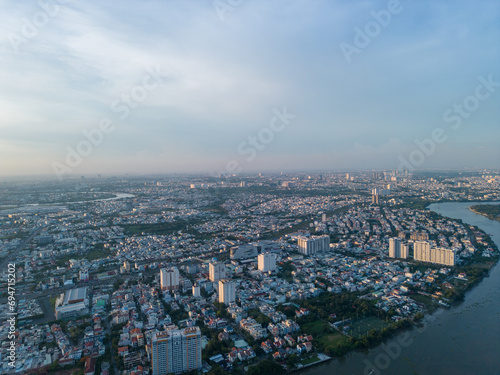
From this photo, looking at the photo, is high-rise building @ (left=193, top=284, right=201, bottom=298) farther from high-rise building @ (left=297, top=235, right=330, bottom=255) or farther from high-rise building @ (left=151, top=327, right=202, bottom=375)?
high-rise building @ (left=297, top=235, right=330, bottom=255)

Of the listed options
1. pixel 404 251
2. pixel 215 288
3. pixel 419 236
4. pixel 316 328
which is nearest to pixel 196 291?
pixel 215 288

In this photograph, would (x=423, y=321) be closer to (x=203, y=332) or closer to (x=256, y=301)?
(x=256, y=301)

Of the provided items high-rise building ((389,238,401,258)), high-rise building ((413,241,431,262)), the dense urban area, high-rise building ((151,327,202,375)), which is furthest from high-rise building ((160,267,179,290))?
high-rise building ((413,241,431,262))

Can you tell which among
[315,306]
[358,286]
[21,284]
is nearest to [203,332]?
[315,306]

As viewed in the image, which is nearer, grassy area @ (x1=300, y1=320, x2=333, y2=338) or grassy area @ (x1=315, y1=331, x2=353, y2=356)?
grassy area @ (x1=315, y1=331, x2=353, y2=356)

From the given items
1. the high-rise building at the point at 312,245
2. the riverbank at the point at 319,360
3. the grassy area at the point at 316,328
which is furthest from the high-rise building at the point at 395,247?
the riverbank at the point at 319,360

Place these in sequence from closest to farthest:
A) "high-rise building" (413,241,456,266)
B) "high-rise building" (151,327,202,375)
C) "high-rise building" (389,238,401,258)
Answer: "high-rise building" (151,327,202,375) < "high-rise building" (413,241,456,266) < "high-rise building" (389,238,401,258)
